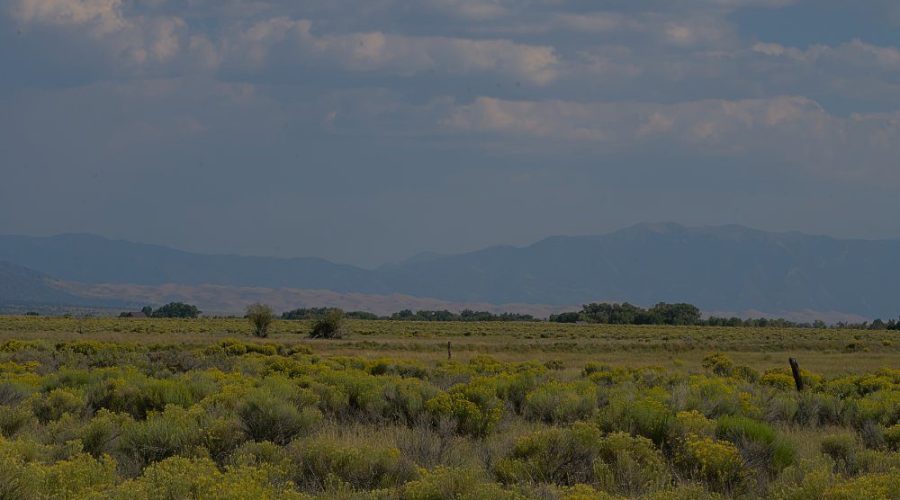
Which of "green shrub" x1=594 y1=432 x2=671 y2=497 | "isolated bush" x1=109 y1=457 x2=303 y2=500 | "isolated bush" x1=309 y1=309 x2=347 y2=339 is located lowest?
"green shrub" x1=594 y1=432 x2=671 y2=497

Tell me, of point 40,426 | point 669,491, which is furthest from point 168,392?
point 669,491

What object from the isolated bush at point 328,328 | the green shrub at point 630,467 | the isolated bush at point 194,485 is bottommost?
the green shrub at point 630,467

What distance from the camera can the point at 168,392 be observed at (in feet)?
51.6

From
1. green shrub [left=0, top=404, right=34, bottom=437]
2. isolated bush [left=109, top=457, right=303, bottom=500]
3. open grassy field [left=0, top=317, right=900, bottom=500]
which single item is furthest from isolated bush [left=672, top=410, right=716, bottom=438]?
green shrub [left=0, top=404, right=34, bottom=437]

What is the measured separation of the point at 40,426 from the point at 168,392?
230 centimetres

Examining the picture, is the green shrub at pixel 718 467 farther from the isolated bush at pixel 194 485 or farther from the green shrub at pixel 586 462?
the isolated bush at pixel 194 485

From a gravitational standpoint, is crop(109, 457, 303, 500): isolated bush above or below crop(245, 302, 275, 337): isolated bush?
below

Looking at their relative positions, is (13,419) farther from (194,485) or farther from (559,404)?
(559,404)

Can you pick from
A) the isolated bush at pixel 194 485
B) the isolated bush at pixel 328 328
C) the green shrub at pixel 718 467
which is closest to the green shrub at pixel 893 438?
the green shrub at pixel 718 467

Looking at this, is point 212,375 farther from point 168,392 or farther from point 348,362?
point 348,362

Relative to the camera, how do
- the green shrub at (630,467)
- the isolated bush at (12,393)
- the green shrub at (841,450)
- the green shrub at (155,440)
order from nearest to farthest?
the green shrub at (630,467) → the green shrub at (155,440) → the green shrub at (841,450) → the isolated bush at (12,393)

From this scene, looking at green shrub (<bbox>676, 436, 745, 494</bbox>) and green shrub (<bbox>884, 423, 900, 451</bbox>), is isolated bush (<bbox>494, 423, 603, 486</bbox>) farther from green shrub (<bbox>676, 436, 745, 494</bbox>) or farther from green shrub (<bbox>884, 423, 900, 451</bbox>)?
green shrub (<bbox>884, 423, 900, 451</bbox>)

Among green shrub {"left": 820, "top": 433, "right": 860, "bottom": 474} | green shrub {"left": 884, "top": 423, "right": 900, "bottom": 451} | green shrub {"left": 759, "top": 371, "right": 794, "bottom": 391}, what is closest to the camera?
green shrub {"left": 820, "top": 433, "right": 860, "bottom": 474}

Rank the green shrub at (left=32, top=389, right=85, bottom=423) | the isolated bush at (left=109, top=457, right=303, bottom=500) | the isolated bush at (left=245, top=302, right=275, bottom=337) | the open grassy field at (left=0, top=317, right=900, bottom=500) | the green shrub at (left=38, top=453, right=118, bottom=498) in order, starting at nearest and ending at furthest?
1. the isolated bush at (left=109, top=457, right=303, bottom=500)
2. the green shrub at (left=38, top=453, right=118, bottom=498)
3. the open grassy field at (left=0, top=317, right=900, bottom=500)
4. the green shrub at (left=32, top=389, right=85, bottom=423)
5. the isolated bush at (left=245, top=302, right=275, bottom=337)
